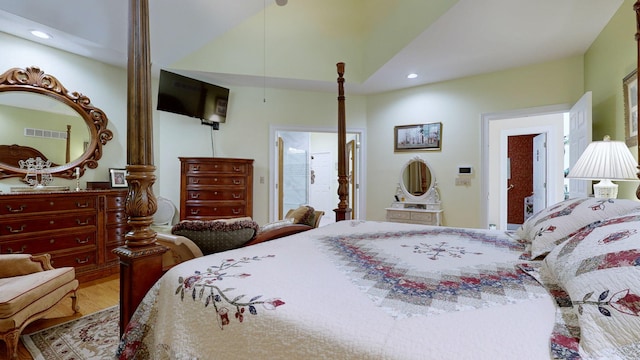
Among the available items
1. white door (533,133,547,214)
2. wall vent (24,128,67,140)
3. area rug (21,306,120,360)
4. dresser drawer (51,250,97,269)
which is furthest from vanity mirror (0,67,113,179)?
white door (533,133,547,214)

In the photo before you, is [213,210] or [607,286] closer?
[607,286]

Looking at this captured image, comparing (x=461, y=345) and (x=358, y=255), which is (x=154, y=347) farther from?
(x=461, y=345)

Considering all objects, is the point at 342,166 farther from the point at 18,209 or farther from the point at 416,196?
the point at 18,209

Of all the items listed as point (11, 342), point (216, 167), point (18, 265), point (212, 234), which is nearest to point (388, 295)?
point (212, 234)

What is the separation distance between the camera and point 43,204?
111 inches

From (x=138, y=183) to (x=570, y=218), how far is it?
182cm

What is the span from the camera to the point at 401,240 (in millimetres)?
1618

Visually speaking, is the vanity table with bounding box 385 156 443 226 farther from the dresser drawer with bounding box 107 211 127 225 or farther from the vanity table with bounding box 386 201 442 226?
the dresser drawer with bounding box 107 211 127 225

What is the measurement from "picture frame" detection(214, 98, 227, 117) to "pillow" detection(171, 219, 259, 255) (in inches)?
123

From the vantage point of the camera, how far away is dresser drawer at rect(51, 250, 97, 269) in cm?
289

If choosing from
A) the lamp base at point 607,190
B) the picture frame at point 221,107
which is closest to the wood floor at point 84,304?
the picture frame at point 221,107

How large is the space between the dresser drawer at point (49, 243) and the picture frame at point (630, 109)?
500 cm

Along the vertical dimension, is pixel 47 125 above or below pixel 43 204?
above

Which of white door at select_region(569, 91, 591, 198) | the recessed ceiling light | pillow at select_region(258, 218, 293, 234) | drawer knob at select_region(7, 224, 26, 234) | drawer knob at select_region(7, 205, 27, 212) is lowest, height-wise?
drawer knob at select_region(7, 224, 26, 234)
